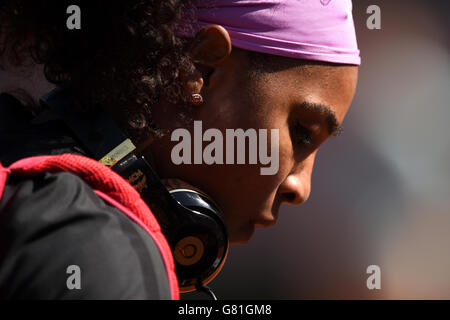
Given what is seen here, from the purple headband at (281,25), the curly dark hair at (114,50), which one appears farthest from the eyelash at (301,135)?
the curly dark hair at (114,50)

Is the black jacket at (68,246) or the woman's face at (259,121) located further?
the woman's face at (259,121)

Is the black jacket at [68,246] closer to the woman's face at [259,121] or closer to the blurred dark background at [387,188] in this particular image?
the woman's face at [259,121]

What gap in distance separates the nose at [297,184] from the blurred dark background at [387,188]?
52.8 inches

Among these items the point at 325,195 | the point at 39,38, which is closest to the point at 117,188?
the point at 39,38

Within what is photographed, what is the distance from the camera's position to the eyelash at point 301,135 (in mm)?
1195

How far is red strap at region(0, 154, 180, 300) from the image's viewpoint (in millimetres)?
704

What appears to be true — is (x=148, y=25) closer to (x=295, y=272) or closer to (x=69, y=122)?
(x=69, y=122)

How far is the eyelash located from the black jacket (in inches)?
22.9

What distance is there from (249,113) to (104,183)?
A: 46cm

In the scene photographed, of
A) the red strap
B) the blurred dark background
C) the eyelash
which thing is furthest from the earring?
the blurred dark background

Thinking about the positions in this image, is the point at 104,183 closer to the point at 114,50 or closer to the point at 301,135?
the point at 114,50

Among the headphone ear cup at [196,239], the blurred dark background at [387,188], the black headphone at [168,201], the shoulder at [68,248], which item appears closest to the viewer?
the shoulder at [68,248]

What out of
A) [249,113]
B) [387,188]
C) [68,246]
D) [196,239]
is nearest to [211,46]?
[249,113]

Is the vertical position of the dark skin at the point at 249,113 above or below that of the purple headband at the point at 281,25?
below
